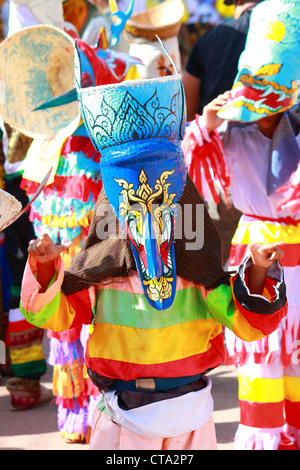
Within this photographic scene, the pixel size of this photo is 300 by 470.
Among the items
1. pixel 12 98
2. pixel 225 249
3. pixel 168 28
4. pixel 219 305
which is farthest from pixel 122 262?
pixel 225 249

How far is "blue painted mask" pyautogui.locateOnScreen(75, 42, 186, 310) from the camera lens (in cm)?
212

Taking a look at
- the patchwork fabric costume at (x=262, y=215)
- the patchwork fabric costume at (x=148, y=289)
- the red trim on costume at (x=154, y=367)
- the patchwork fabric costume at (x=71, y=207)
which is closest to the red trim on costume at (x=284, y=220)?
the patchwork fabric costume at (x=262, y=215)

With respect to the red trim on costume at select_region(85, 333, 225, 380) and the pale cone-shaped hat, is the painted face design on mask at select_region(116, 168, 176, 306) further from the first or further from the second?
the pale cone-shaped hat

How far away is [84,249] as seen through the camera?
2383 millimetres

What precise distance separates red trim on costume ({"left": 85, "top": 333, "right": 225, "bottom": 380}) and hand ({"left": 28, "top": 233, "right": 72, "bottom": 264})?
418mm

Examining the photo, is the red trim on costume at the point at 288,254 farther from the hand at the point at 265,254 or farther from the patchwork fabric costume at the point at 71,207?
the hand at the point at 265,254

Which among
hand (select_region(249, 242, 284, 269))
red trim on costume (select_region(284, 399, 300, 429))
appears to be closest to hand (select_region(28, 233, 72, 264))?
hand (select_region(249, 242, 284, 269))

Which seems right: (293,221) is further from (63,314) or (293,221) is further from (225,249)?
(225,249)

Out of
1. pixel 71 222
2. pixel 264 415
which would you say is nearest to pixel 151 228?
pixel 71 222

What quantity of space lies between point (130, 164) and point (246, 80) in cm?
107

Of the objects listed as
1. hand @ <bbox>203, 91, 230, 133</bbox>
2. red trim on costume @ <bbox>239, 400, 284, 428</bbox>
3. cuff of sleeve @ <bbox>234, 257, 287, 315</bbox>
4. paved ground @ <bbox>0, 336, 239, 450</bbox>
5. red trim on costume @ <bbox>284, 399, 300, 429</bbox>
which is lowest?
paved ground @ <bbox>0, 336, 239, 450</bbox>

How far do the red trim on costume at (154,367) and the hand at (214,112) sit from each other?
1098 millimetres

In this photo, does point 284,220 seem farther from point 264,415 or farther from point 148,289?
point 148,289

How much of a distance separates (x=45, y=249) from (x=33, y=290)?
0.12 meters
